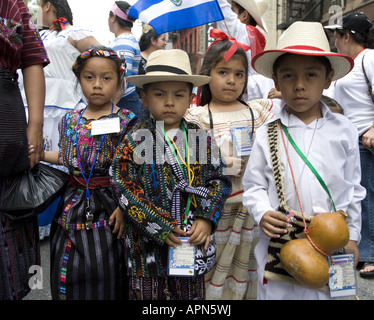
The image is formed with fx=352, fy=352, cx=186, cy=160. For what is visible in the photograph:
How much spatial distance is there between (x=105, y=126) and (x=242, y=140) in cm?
90

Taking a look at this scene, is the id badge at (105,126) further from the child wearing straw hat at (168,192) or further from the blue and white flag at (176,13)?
the blue and white flag at (176,13)

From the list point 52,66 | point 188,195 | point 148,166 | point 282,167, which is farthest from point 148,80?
point 52,66

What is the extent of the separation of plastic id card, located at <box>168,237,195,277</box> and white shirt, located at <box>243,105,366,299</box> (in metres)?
0.35

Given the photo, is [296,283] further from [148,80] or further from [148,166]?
[148,80]

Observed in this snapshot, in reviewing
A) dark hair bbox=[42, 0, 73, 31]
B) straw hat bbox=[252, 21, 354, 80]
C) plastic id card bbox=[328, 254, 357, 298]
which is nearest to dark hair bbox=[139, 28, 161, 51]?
dark hair bbox=[42, 0, 73, 31]

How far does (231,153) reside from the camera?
231cm

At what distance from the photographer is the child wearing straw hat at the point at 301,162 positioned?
5.41 ft

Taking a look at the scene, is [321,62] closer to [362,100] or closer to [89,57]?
[89,57]

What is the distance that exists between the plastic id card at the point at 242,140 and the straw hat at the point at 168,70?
508 mm

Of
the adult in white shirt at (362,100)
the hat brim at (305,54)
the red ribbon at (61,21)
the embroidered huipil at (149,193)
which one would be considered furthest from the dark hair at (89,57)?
the adult in white shirt at (362,100)

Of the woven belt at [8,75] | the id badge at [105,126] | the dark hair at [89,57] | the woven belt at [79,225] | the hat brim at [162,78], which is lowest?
the woven belt at [79,225]

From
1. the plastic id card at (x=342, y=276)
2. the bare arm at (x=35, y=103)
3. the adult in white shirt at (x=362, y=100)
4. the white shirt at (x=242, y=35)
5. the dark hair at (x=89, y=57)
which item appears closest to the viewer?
the plastic id card at (x=342, y=276)

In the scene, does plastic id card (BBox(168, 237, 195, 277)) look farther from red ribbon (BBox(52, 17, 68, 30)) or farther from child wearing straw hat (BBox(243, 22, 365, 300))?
red ribbon (BBox(52, 17, 68, 30))

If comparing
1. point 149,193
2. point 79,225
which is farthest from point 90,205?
point 149,193
